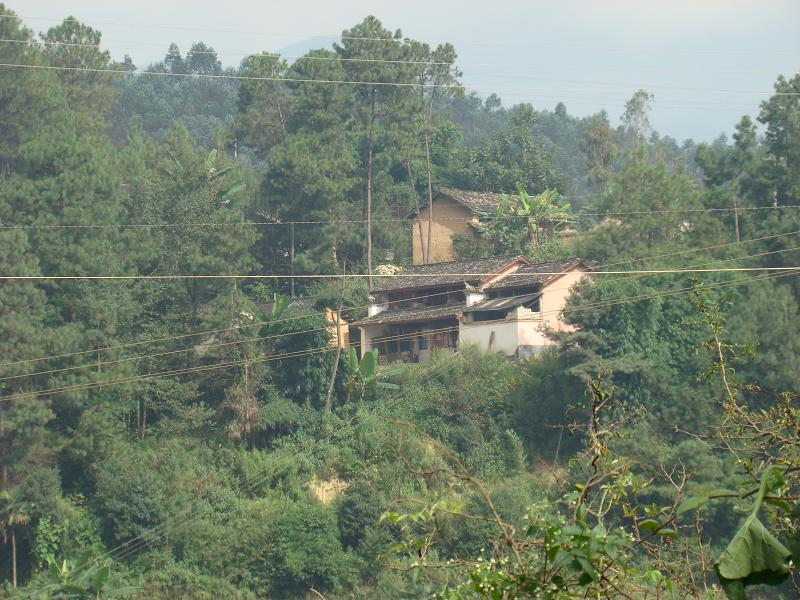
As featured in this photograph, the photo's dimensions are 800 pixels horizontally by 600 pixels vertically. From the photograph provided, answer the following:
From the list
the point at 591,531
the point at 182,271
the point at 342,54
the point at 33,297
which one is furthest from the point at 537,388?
the point at 591,531

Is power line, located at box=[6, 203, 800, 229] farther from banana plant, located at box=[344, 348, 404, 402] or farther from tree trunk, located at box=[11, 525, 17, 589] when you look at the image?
tree trunk, located at box=[11, 525, 17, 589]

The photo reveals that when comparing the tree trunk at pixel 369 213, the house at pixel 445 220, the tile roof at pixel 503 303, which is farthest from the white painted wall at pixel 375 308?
the house at pixel 445 220

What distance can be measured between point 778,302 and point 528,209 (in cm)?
929

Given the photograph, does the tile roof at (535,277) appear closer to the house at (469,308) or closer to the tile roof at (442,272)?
the house at (469,308)

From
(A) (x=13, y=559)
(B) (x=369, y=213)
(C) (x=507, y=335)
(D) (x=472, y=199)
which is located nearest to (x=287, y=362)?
(C) (x=507, y=335)

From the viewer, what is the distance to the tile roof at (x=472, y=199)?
38.7 meters

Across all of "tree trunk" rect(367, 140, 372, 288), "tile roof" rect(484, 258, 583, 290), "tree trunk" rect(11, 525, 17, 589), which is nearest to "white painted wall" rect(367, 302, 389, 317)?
"tree trunk" rect(367, 140, 372, 288)

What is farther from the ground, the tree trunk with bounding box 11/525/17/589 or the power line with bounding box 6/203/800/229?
the power line with bounding box 6/203/800/229

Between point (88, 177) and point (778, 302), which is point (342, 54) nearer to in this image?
point (88, 177)

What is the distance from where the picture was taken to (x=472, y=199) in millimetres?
39469

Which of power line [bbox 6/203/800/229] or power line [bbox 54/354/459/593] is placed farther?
power line [bbox 6/203/800/229]

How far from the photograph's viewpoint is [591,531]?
3574mm

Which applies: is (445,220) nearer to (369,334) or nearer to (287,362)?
(369,334)

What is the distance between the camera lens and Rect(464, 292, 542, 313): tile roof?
104 ft
